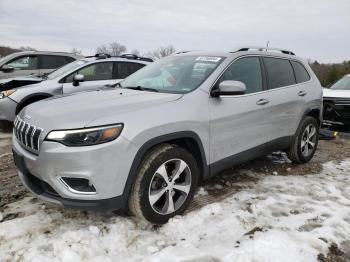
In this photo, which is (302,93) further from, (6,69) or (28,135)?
(6,69)

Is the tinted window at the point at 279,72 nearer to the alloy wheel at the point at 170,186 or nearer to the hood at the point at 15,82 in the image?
the alloy wheel at the point at 170,186

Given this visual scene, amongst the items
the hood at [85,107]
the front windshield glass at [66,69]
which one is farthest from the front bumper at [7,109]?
the hood at [85,107]

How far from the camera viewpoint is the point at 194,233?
10.3 ft

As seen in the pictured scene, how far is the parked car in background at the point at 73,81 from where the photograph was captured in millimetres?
6793

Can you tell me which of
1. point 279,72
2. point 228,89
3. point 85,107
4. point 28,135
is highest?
point 279,72

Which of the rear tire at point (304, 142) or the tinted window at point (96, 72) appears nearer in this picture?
the rear tire at point (304, 142)

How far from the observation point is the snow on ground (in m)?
2.78

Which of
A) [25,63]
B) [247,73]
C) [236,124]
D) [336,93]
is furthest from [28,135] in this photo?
[25,63]

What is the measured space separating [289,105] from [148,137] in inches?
100

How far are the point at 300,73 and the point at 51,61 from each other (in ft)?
23.4

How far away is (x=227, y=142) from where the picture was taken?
3.77m

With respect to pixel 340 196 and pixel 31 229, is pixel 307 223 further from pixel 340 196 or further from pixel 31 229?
pixel 31 229

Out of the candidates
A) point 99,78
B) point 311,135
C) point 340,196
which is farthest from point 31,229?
point 99,78

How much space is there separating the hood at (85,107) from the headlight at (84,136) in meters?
0.05
